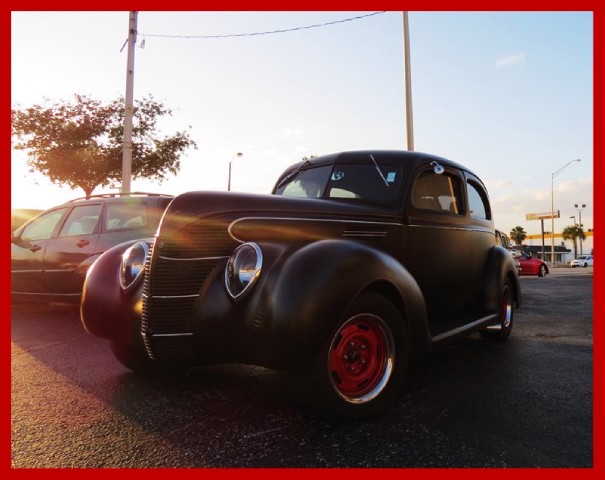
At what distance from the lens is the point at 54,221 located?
6383 mm

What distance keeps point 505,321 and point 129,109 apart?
12049 mm

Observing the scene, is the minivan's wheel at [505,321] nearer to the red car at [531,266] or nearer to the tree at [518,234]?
the red car at [531,266]

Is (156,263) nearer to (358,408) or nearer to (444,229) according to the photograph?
(358,408)

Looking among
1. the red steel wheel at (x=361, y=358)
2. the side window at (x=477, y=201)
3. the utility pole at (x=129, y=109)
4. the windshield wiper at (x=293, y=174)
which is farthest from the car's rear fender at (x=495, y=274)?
the utility pole at (x=129, y=109)

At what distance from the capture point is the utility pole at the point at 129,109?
12.8 meters

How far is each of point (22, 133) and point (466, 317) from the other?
20677mm

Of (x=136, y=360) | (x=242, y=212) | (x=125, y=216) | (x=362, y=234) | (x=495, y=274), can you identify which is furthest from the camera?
(x=125, y=216)

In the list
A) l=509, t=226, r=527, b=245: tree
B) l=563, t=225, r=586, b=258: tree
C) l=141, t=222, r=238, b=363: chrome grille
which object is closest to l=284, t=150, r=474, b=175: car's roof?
l=141, t=222, r=238, b=363: chrome grille

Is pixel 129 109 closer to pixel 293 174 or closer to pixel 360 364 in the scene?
pixel 293 174

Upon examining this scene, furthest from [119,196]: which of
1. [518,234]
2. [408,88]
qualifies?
[518,234]

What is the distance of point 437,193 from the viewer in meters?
3.90

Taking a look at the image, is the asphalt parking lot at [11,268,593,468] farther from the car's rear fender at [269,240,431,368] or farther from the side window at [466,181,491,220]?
the side window at [466,181,491,220]

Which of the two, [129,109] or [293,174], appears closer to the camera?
[293,174]

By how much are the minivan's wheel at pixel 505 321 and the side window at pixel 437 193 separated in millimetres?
1310
